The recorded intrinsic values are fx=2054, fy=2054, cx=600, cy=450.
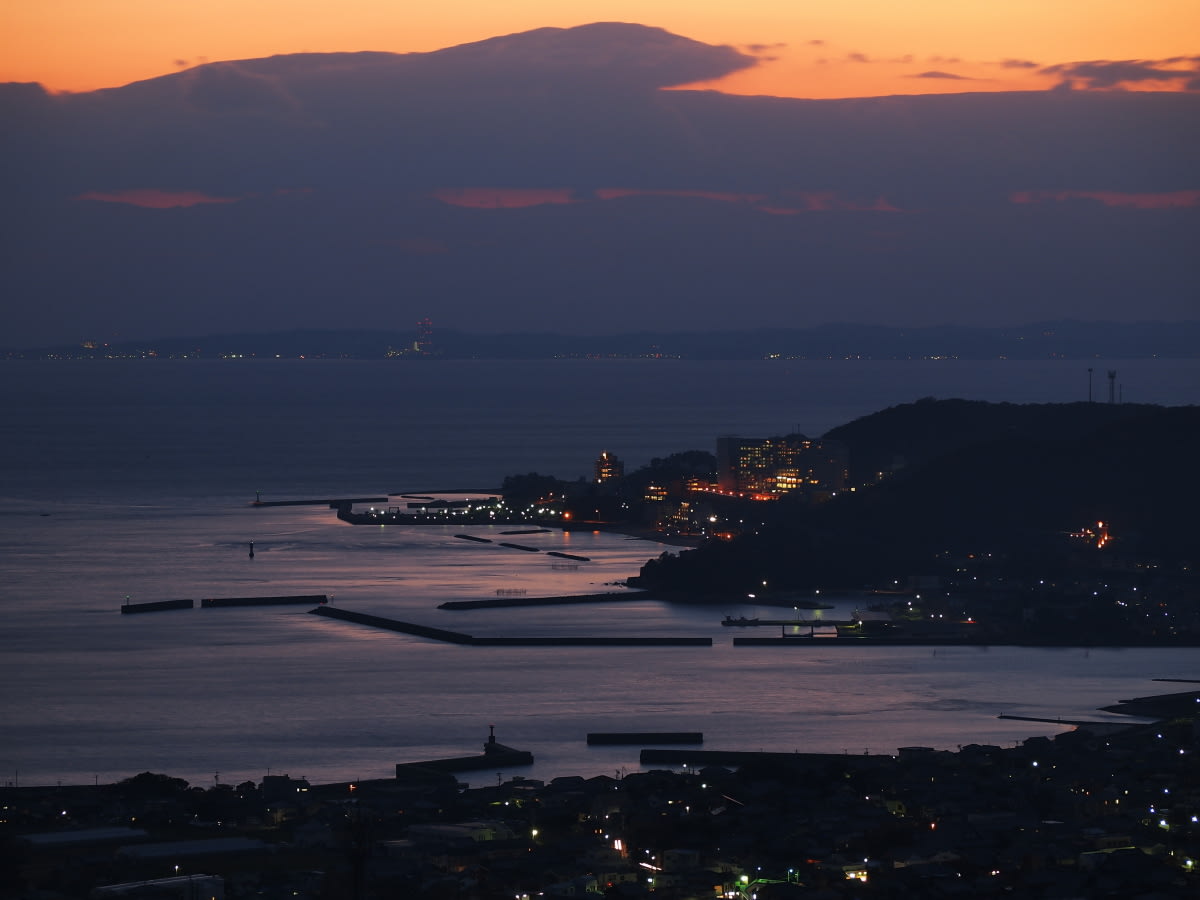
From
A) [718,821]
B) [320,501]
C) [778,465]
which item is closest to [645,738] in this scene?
[718,821]

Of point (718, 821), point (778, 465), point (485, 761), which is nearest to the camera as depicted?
point (718, 821)

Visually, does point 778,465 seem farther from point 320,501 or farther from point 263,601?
point 263,601

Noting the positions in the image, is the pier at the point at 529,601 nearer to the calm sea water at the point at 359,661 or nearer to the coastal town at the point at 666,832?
the calm sea water at the point at 359,661

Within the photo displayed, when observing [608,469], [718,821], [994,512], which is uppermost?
[608,469]

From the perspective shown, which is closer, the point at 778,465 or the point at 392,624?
the point at 392,624

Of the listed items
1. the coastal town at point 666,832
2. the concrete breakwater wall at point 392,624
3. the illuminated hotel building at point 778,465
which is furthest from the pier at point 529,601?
the illuminated hotel building at point 778,465

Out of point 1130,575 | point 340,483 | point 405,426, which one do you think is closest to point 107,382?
point 405,426

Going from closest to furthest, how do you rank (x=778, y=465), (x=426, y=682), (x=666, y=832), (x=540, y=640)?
(x=666, y=832) < (x=426, y=682) < (x=540, y=640) < (x=778, y=465)

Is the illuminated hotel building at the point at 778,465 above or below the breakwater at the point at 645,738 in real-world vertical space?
above
